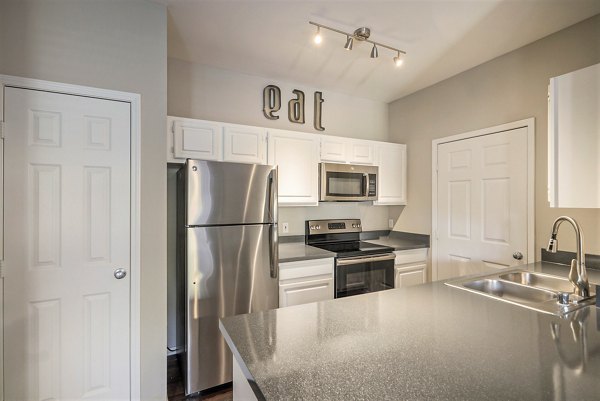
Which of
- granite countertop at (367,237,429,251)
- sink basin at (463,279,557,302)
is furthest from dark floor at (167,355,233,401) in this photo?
granite countertop at (367,237,429,251)

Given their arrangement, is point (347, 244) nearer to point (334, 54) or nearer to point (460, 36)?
point (334, 54)

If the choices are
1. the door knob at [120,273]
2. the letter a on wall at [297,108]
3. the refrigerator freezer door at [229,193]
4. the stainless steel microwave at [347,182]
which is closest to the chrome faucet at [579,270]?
the refrigerator freezer door at [229,193]

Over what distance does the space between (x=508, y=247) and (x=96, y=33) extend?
342cm

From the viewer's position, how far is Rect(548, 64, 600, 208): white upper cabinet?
1.58m

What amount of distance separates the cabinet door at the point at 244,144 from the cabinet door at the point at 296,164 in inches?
3.2

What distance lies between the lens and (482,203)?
2752 mm

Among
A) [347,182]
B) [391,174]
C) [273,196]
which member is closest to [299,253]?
[273,196]

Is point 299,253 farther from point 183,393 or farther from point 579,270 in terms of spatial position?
point 579,270

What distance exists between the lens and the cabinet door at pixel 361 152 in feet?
10.5

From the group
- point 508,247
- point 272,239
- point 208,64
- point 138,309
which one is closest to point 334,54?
point 208,64

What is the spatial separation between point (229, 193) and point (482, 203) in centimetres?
227

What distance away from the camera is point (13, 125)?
1.64 m

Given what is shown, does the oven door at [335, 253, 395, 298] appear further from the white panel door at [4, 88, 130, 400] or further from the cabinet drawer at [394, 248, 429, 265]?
the white panel door at [4, 88, 130, 400]

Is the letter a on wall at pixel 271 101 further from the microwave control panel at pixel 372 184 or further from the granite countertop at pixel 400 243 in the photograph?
the granite countertop at pixel 400 243
